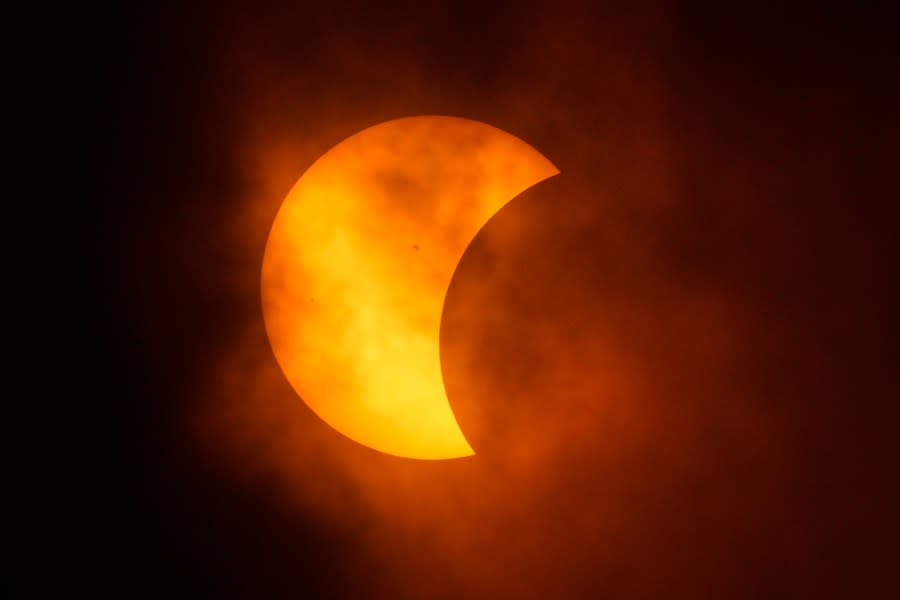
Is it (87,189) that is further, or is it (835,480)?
(87,189)

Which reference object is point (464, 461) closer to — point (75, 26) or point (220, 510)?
point (220, 510)

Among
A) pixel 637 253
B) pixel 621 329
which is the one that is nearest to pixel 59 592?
pixel 621 329

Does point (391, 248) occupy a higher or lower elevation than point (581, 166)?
lower

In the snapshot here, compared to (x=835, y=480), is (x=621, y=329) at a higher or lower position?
higher

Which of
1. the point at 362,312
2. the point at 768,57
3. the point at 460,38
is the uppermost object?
the point at 460,38

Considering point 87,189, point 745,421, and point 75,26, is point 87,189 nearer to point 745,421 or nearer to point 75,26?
point 75,26

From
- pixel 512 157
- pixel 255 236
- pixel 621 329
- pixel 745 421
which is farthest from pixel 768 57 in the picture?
pixel 255 236
